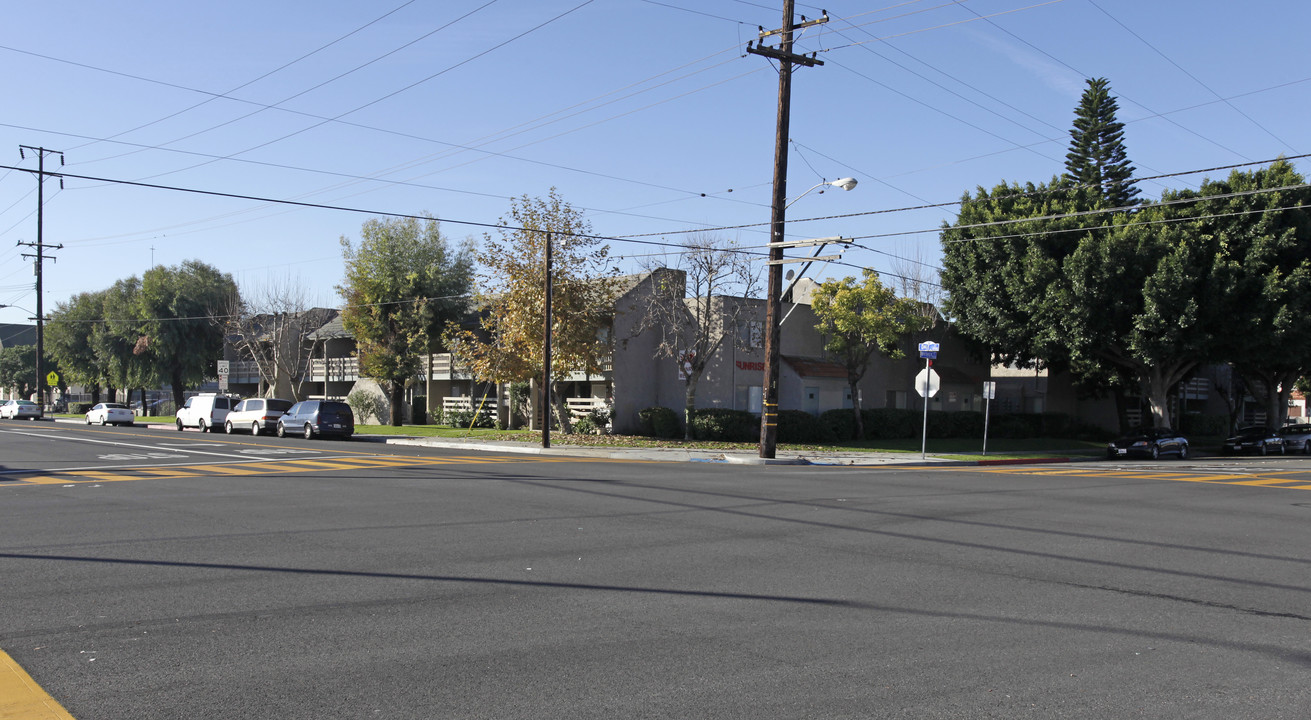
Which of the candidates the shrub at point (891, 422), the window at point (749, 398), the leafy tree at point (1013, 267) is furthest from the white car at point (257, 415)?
the leafy tree at point (1013, 267)

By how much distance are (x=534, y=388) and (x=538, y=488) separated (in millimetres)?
25103

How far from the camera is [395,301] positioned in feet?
164

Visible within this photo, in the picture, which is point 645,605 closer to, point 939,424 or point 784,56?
point 784,56

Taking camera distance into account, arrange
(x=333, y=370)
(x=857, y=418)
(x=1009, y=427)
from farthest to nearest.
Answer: (x=333, y=370)
(x=1009, y=427)
(x=857, y=418)

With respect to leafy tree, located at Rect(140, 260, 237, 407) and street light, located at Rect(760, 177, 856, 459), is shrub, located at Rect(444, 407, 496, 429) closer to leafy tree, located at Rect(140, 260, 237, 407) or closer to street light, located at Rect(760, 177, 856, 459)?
street light, located at Rect(760, 177, 856, 459)

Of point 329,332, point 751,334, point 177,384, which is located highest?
point 329,332

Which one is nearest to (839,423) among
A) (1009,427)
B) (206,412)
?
(1009,427)

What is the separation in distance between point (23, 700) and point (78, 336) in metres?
76.2

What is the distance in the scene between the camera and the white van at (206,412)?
146 feet

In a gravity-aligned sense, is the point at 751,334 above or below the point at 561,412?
above

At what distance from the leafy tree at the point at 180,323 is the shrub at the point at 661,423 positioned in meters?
36.9

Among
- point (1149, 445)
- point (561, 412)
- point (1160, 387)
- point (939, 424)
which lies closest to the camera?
point (1149, 445)

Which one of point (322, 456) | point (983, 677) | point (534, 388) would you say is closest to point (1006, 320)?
point (534, 388)

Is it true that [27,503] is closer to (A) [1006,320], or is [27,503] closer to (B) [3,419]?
(A) [1006,320]
